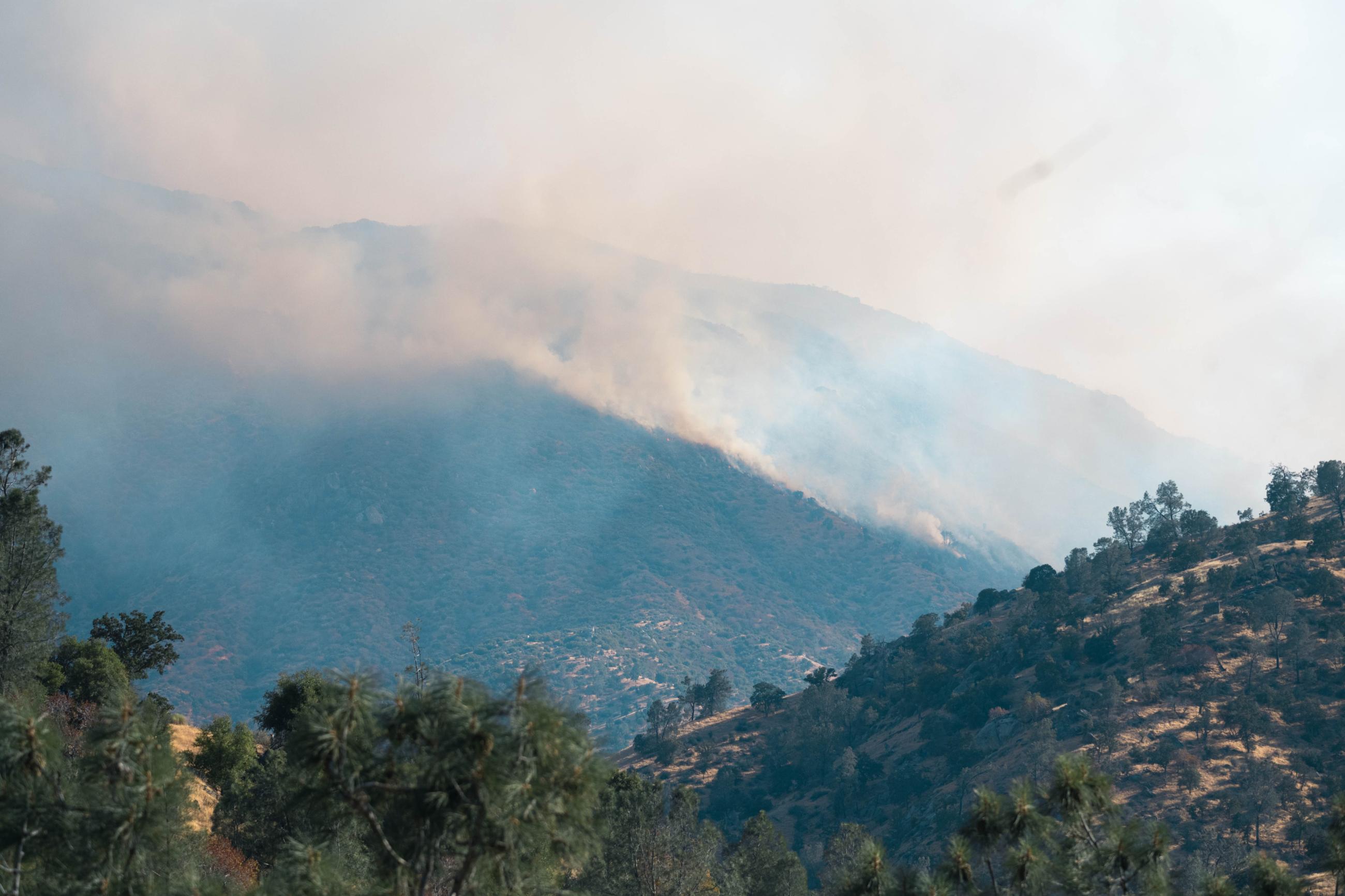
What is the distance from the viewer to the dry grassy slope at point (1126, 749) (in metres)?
92.5

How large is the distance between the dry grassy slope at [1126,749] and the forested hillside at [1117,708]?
0.29 meters

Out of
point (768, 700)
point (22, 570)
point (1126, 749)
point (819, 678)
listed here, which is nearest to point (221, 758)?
point (22, 570)

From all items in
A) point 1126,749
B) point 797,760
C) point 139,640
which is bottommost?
point 797,760

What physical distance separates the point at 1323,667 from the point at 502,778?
11458cm

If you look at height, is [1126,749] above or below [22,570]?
below

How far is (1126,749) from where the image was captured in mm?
100000

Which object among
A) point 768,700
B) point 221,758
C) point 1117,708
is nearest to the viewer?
point 221,758

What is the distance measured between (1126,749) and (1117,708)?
1008cm

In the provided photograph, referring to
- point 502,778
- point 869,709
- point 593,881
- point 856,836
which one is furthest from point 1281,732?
point 502,778

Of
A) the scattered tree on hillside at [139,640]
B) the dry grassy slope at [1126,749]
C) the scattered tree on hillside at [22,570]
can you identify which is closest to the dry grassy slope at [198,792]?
the scattered tree on hillside at [139,640]

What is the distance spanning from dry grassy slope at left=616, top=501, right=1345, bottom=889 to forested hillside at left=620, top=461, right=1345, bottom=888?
295 millimetres

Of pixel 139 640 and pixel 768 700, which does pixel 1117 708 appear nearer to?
pixel 768 700

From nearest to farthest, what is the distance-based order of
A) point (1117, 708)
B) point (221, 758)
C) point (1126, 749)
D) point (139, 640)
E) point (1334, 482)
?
point (221, 758) < point (139, 640) < point (1126, 749) < point (1117, 708) < point (1334, 482)

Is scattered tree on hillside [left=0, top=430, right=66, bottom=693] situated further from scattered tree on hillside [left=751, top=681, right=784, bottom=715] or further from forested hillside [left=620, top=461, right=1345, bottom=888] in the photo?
scattered tree on hillside [left=751, top=681, right=784, bottom=715]
